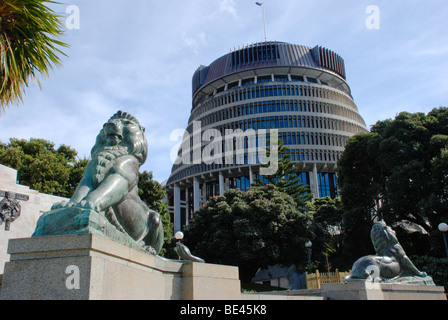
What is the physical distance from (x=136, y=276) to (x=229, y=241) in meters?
23.5

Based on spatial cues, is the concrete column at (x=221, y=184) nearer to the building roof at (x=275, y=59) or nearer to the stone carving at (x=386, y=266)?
the building roof at (x=275, y=59)

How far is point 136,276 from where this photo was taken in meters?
3.86

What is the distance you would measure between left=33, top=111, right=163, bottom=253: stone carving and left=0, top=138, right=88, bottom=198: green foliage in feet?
70.8

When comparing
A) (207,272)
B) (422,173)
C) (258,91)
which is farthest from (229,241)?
(258,91)

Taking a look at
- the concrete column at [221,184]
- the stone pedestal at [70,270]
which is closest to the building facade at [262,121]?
the concrete column at [221,184]

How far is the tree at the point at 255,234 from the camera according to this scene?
2614 centimetres

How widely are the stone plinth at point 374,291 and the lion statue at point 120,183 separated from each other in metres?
4.50

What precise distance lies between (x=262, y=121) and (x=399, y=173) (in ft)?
122

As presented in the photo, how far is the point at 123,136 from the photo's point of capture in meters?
4.98

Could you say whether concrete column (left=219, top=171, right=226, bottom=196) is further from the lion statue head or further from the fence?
the lion statue head

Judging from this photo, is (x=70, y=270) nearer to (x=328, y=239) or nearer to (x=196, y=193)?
(x=328, y=239)

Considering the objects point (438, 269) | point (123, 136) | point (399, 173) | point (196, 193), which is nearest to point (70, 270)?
point (123, 136)

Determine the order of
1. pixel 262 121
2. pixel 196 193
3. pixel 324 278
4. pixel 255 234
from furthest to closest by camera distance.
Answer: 1. pixel 196 193
2. pixel 262 121
3. pixel 255 234
4. pixel 324 278

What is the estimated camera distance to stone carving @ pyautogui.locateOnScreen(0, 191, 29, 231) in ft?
33.6
